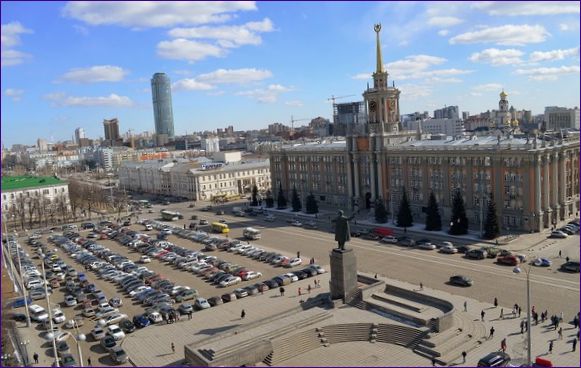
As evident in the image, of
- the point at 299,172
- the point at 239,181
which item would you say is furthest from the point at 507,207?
the point at 239,181

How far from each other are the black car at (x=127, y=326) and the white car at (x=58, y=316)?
16.5 ft

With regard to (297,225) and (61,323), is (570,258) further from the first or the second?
(61,323)

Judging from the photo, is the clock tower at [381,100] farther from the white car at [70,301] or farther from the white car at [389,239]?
the white car at [70,301]

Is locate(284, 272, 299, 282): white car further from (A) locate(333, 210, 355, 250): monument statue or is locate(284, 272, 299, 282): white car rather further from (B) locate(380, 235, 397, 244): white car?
(B) locate(380, 235, 397, 244): white car

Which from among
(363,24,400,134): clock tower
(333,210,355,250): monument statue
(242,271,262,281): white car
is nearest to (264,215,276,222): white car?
(363,24,400,134): clock tower

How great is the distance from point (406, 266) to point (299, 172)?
39530mm

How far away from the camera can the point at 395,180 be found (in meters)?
65.3

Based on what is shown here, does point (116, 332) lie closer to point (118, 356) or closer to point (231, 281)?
point (118, 356)

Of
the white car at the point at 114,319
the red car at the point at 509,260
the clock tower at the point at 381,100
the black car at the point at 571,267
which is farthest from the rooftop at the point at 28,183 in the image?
the black car at the point at 571,267

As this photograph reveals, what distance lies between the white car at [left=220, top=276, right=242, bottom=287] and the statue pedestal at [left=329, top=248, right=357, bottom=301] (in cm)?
1079

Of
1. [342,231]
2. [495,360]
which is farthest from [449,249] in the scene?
[495,360]

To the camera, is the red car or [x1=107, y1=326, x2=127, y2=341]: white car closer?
[x1=107, y1=326, x2=127, y2=341]: white car

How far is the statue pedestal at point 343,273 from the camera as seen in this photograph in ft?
109

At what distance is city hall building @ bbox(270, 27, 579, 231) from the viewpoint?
5197 cm
